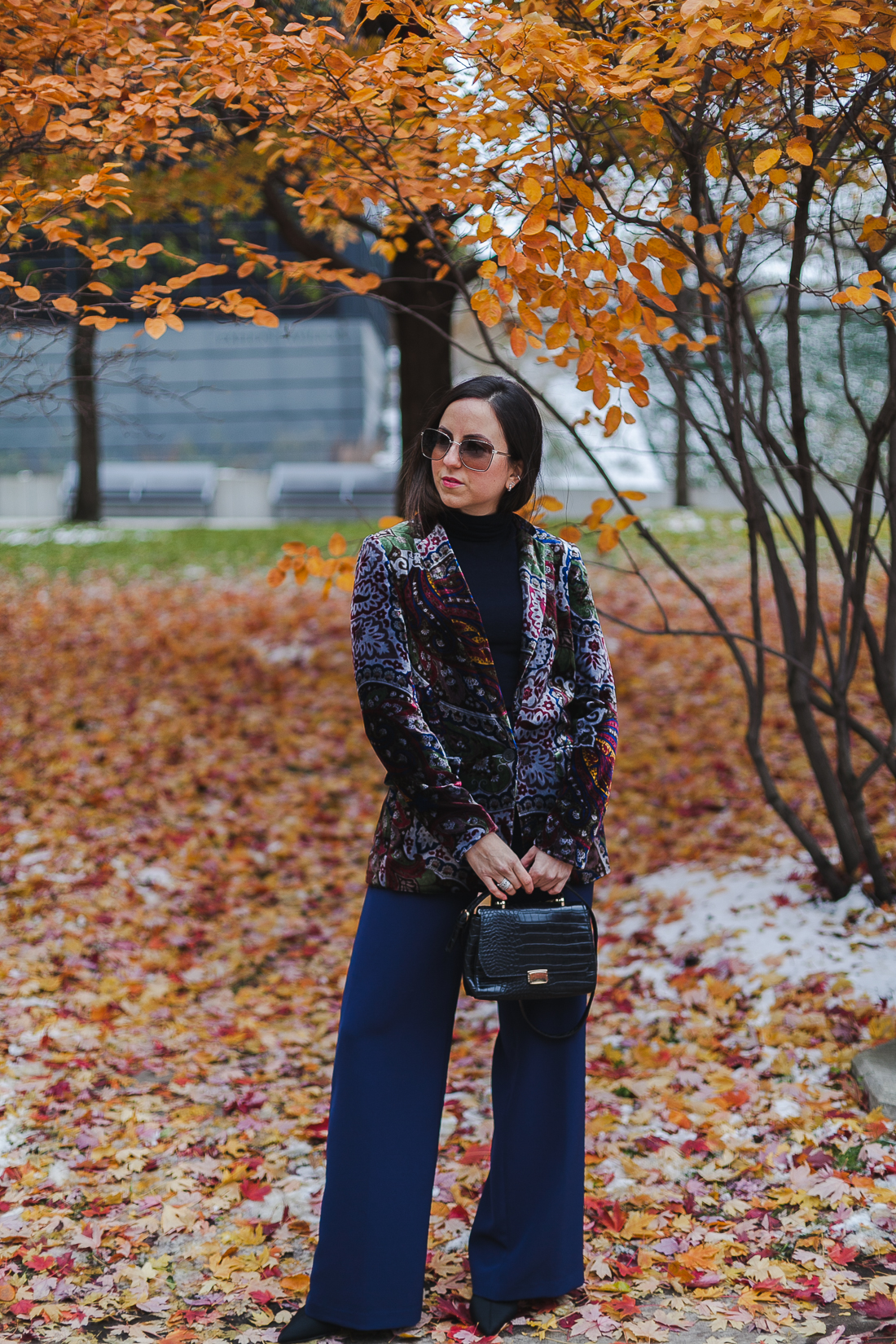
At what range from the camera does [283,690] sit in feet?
26.1

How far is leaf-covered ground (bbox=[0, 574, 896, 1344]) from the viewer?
9.45ft

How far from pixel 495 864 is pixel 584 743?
36 cm

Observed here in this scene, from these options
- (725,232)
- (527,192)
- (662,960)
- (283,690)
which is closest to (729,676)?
(283,690)

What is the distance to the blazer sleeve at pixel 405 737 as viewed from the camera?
2428 millimetres

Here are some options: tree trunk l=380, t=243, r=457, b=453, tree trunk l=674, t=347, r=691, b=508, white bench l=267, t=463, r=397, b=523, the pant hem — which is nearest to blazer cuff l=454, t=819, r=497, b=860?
the pant hem

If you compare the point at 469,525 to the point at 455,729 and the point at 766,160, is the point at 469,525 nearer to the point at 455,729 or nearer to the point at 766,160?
the point at 455,729

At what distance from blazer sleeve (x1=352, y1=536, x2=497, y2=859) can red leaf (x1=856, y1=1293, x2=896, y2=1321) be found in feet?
4.71

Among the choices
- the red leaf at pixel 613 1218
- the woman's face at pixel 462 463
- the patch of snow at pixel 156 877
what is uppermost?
the woman's face at pixel 462 463

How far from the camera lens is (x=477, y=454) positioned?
8.39 ft

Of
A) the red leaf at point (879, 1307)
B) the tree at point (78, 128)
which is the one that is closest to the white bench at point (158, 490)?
the tree at point (78, 128)

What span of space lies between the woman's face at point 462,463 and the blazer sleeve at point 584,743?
0.30 metres

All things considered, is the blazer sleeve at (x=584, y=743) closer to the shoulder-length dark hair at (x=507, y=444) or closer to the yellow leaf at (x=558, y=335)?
the shoulder-length dark hair at (x=507, y=444)

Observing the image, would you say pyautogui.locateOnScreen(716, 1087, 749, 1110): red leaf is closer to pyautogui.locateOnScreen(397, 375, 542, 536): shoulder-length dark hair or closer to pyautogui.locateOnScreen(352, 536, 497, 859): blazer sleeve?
pyautogui.locateOnScreen(352, 536, 497, 859): blazer sleeve

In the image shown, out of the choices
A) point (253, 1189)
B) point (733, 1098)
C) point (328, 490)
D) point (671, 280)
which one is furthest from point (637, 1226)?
point (328, 490)
